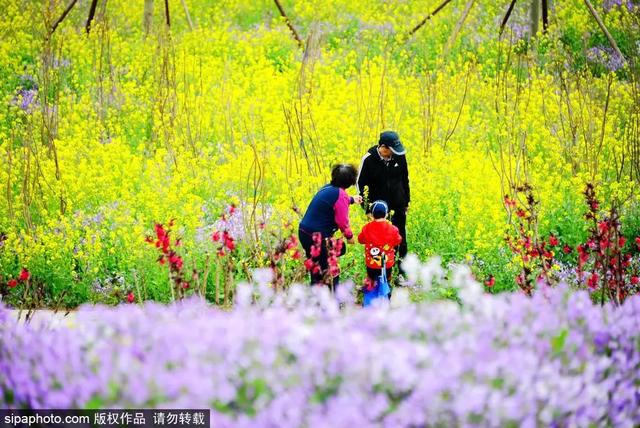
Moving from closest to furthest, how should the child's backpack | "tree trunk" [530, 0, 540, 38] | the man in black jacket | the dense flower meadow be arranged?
the dense flower meadow
the child's backpack
the man in black jacket
"tree trunk" [530, 0, 540, 38]

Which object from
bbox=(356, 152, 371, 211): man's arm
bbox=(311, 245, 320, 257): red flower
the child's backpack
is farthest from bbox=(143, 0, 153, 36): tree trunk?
bbox=(311, 245, 320, 257): red flower

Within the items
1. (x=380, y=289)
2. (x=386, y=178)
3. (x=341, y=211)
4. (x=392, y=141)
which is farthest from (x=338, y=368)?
(x=386, y=178)

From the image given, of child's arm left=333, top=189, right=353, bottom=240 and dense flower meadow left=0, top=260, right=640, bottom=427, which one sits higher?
dense flower meadow left=0, top=260, right=640, bottom=427

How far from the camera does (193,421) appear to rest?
244 centimetres

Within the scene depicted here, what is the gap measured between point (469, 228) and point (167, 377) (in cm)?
476

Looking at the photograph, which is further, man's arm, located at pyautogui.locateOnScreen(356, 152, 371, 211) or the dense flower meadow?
man's arm, located at pyautogui.locateOnScreen(356, 152, 371, 211)

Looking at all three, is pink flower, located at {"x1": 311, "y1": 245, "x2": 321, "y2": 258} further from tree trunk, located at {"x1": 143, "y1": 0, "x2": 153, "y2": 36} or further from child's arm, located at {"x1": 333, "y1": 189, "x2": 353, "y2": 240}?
tree trunk, located at {"x1": 143, "y1": 0, "x2": 153, "y2": 36}

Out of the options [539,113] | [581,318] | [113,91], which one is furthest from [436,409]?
[113,91]

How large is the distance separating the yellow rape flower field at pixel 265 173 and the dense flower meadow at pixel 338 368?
4.59 feet

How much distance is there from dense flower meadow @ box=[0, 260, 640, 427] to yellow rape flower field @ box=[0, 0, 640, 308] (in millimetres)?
1400

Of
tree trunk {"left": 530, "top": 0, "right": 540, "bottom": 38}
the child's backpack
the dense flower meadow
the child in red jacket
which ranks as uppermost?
tree trunk {"left": 530, "top": 0, "right": 540, "bottom": 38}

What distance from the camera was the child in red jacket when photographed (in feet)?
17.8

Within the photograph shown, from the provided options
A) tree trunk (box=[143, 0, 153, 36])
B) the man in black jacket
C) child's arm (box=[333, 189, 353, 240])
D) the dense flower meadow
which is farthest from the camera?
tree trunk (box=[143, 0, 153, 36])

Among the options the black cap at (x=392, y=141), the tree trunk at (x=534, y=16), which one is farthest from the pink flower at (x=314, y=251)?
the tree trunk at (x=534, y=16)
